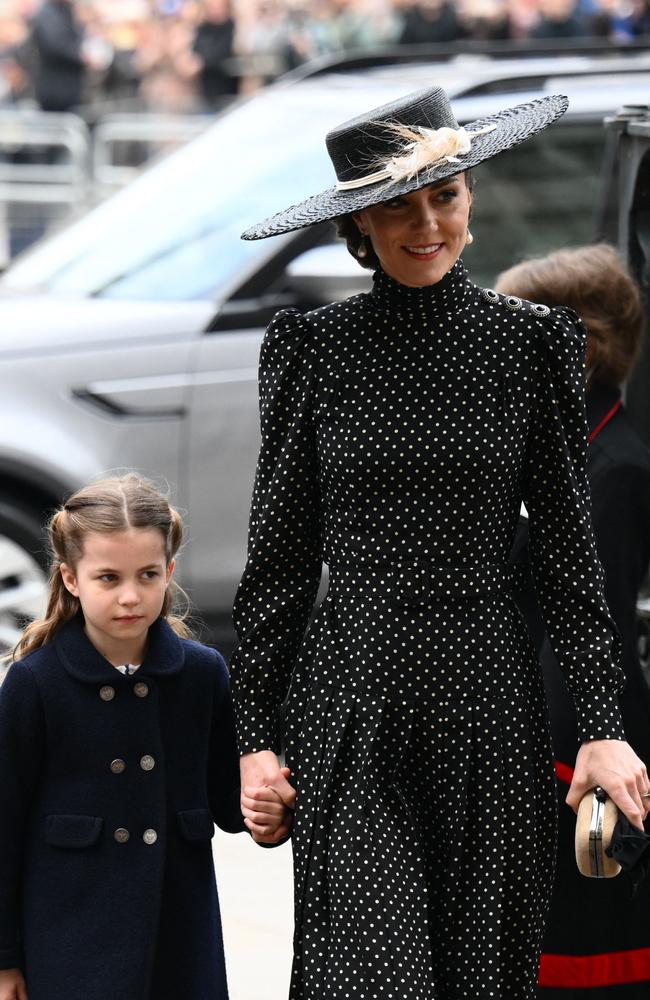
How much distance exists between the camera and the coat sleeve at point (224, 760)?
119 inches

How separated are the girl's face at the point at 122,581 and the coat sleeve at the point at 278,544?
0.15m

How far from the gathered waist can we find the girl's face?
345mm

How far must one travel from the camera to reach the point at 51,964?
9.37 feet

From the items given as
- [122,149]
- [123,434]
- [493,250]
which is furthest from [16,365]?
[122,149]

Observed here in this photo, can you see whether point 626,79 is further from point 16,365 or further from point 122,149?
point 122,149

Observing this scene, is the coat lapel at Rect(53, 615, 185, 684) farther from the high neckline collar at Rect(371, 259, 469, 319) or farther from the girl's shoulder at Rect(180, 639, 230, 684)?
the high neckline collar at Rect(371, 259, 469, 319)

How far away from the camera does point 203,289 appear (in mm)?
6078

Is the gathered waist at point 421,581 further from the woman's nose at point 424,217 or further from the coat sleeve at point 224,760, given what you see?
the woman's nose at point 424,217

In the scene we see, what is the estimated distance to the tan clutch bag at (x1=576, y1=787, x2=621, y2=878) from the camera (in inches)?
104

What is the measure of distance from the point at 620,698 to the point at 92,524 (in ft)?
3.16

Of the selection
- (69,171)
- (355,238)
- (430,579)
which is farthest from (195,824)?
(69,171)

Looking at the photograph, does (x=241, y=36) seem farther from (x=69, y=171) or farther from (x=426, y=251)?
(x=426, y=251)

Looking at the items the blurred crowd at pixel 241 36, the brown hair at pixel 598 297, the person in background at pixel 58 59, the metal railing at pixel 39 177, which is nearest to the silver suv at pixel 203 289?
the brown hair at pixel 598 297

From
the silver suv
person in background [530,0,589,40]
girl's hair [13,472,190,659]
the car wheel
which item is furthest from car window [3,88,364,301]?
person in background [530,0,589,40]
